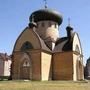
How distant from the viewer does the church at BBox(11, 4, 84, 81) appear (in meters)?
40.0

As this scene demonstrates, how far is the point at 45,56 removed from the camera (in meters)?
40.9

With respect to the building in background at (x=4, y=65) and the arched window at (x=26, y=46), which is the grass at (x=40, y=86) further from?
the building in background at (x=4, y=65)

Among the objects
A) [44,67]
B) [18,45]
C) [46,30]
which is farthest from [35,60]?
[46,30]

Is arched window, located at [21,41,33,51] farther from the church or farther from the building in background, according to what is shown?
the building in background

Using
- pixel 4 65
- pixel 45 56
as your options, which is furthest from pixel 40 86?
pixel 4 65

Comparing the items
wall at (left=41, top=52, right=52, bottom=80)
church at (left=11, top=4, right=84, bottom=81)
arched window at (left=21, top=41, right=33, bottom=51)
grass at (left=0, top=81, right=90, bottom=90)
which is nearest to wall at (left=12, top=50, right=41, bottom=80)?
church at (left=11, top=4, right=84, bottom=81)

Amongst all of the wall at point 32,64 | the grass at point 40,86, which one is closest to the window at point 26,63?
the wall at point 32,64

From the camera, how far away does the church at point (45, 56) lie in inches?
1576

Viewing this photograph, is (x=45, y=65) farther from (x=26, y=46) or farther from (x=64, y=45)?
(x=64, y=45)

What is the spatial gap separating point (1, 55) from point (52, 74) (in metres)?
34.8

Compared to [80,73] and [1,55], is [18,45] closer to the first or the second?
[80,73]

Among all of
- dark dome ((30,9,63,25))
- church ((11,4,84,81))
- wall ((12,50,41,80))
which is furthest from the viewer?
dark dome ((30,9,63,25))

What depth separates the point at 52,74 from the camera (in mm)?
42375

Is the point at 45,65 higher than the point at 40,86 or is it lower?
higher
